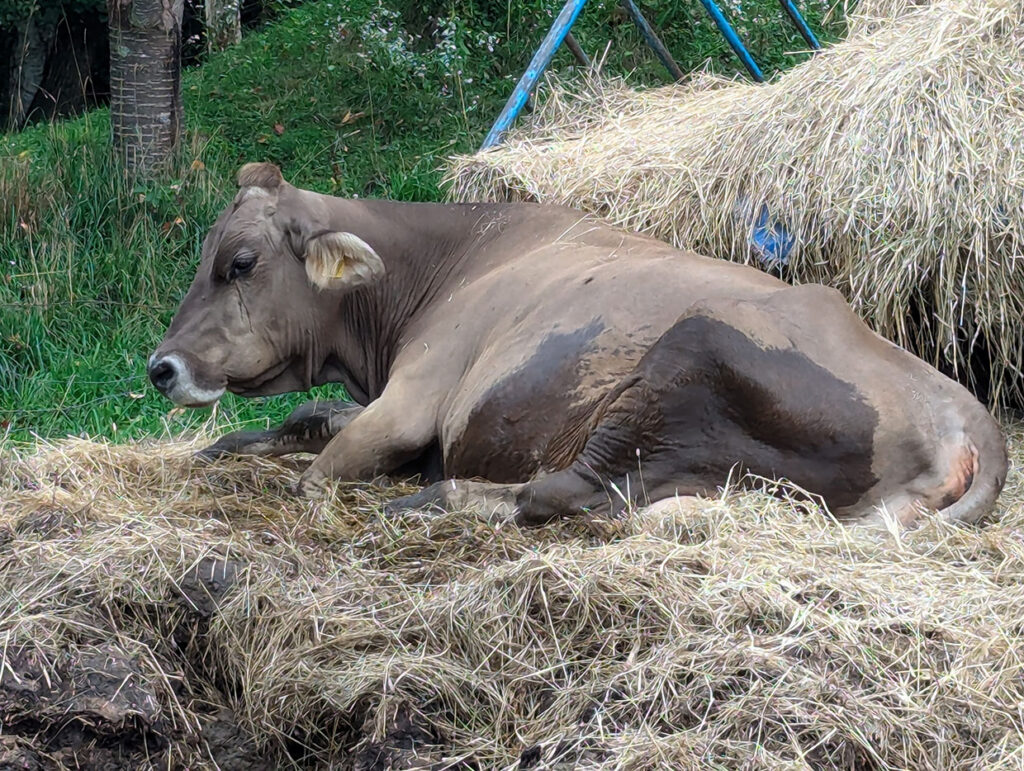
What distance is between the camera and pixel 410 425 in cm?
495

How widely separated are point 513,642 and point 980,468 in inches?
62.7

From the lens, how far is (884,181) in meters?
5.23

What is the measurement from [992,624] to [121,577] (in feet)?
7.31

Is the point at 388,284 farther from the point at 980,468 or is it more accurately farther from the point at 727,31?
the point at 727,31

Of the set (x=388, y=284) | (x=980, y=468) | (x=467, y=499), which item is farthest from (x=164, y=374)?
(x=980, y=468)

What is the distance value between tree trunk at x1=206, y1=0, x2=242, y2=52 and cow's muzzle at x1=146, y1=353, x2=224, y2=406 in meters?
7.42

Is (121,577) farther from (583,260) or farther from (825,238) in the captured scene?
(825,238)

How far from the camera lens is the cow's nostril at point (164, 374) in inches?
203

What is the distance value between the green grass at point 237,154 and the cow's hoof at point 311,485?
1.51 m

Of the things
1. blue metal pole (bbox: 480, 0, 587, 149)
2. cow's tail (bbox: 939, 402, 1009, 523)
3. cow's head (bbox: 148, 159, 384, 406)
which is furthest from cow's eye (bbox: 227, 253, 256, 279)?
cow's tail (bbox: 939, 402, 1009, 523)

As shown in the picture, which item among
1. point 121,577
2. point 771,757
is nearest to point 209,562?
point 121,577

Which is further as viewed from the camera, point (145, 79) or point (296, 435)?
point (145, 79)

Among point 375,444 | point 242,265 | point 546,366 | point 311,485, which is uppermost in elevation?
point 242,265

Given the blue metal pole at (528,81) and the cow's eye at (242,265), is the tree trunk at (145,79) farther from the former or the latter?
the cow's eye at (242,265)
